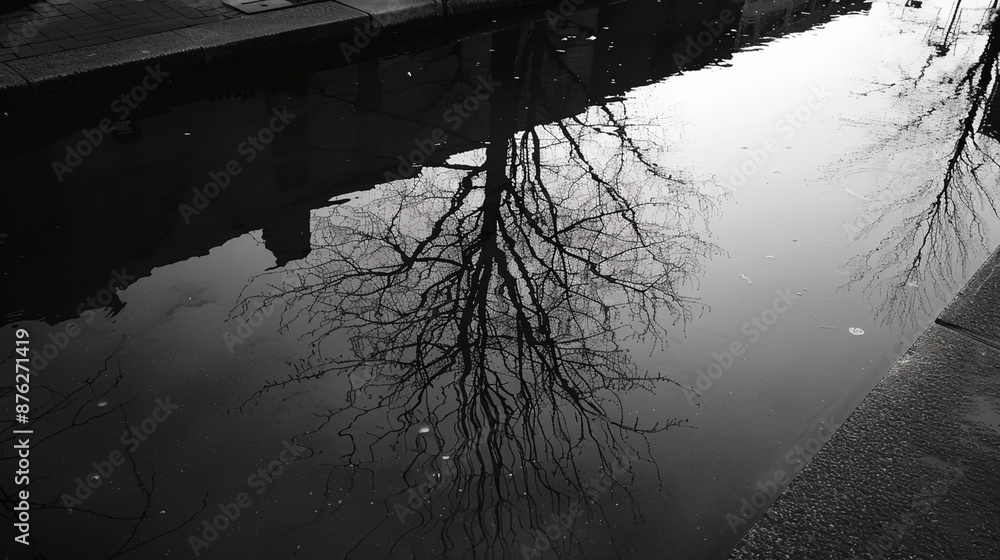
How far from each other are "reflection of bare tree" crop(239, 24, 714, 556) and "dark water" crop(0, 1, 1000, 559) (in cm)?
2

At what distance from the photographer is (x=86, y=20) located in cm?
651

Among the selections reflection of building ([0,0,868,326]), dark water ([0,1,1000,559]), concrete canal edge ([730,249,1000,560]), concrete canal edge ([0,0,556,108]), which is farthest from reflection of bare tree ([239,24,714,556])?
concrete canal edge ([0,0,556,108])

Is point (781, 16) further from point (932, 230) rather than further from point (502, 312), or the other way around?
point (502, 312)

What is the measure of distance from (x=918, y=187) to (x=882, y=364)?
2320 millimetres

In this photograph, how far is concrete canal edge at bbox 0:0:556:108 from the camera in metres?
5.55

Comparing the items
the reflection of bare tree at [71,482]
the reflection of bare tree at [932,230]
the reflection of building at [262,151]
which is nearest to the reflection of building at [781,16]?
the reflection of building at [262,151]

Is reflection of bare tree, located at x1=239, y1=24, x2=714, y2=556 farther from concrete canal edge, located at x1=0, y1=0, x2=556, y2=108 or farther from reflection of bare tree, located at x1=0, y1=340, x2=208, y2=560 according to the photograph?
concrete canal edge, located at x1=0, y1=0, x2=556, y2=108

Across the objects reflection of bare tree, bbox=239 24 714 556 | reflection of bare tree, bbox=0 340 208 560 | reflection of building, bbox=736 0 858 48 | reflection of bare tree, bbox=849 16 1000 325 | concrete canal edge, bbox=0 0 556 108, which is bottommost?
reflection of bare tree, bbox=0 340 208 560

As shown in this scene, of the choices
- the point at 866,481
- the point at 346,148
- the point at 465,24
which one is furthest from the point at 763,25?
the point at 866,481

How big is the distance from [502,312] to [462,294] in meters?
0.26

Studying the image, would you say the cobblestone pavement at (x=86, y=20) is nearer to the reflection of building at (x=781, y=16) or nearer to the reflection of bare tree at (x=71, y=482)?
the reflection of bare tree at (x=71, y=482)

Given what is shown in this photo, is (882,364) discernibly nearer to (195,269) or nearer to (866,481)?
(866,481)

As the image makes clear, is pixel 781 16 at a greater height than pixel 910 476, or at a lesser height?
greater

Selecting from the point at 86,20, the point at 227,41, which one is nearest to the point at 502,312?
the point at 227,41
